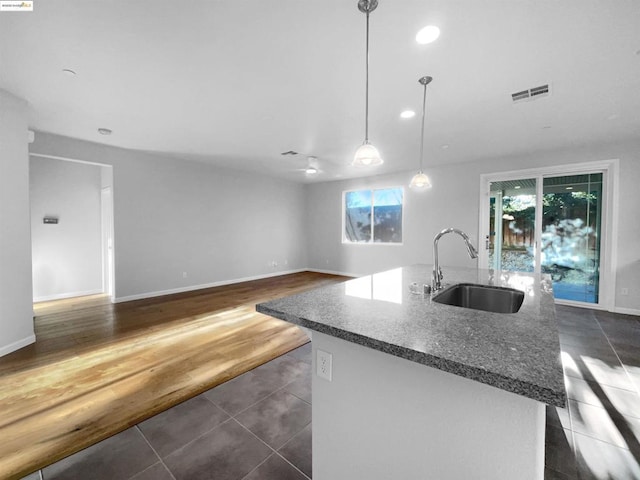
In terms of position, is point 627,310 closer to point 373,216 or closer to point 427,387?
point 373,216

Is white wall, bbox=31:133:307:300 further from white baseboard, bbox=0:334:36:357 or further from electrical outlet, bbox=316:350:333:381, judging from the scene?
electrical outlet, bbox=316:350:333:381

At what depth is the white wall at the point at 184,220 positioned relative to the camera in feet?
15.3

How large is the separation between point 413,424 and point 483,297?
1234mm

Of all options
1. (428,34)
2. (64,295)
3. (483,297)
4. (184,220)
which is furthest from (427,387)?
(64,295)

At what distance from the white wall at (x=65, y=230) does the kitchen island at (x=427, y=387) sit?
5869 millimetres

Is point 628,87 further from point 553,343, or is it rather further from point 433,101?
point 553,343

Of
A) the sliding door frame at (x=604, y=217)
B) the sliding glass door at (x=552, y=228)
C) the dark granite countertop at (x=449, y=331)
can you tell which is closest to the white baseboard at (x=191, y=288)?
the dark granite countertop at (x=449, y=331)

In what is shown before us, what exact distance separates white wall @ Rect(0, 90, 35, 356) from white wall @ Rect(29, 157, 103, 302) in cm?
240

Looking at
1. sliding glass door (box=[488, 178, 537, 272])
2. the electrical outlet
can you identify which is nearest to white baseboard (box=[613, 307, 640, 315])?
sliding glass door (box=[488, 178, 537, 272])

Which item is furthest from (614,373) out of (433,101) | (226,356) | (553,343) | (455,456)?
(226,356)

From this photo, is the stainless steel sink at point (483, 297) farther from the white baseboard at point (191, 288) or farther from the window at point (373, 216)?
the white baseboard at point (191, 288)

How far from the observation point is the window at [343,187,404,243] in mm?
6754

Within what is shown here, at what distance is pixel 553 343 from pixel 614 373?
8.45ft

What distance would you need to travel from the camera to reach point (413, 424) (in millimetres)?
982
